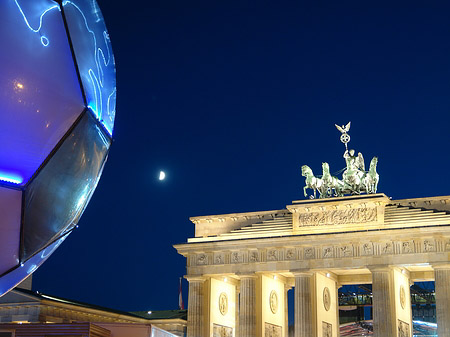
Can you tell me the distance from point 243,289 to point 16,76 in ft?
143

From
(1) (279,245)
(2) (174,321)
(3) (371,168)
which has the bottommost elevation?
(2) (174,321)

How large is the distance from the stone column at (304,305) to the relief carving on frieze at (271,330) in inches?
118

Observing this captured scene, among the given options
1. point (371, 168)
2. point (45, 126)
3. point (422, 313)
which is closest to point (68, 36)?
point (45, 126)

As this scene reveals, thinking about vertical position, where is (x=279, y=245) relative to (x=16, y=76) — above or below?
above

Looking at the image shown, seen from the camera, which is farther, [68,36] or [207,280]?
[207,280]

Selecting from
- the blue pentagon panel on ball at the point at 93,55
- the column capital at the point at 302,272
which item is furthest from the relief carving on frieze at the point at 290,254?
the blue pentagon panel on ball at the point at 93,55

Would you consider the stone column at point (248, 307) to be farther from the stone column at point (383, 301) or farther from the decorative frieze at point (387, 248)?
the decorative frieze at point (387, 248)

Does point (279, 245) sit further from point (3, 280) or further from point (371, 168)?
point (3, 280)

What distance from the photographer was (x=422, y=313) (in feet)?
225

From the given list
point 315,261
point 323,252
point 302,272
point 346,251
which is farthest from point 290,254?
point 346,251

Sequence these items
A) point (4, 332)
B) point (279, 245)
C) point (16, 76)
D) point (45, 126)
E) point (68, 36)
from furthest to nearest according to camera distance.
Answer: point (279, 245)
point (4, 332)
point (68, 36)
point (45, 126)
point (16, 76)

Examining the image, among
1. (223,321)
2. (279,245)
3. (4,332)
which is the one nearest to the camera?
(4,332)

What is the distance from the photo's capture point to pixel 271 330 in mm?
48344

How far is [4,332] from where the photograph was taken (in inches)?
608
